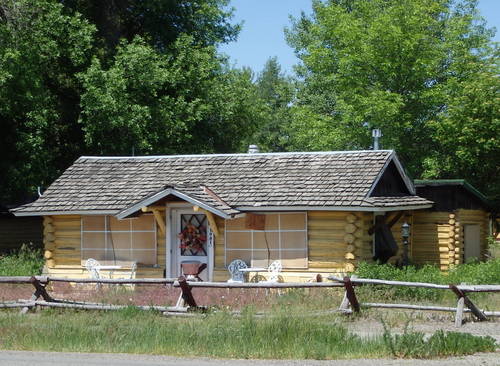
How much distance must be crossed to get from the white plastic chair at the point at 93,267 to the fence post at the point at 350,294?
29.2ft

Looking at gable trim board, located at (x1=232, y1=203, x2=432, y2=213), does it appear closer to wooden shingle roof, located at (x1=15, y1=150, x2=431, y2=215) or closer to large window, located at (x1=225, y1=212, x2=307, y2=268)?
wooden shingle roof, located at (x1=15, y1=150, x2=431, y2=215)

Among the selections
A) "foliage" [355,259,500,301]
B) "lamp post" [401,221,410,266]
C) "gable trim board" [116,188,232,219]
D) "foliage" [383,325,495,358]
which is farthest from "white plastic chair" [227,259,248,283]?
"foliage" [383,325,495,358]

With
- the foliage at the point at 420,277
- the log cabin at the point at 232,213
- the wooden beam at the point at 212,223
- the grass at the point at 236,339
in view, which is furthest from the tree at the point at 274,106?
the grass at the point at 236,339

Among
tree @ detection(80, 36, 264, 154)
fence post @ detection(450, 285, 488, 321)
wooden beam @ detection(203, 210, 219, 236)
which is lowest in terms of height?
fence post @ detection(450, 285, 488, 321)

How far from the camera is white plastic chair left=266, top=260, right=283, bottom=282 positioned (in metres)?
21.5

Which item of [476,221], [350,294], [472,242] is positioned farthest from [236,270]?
[476,221]

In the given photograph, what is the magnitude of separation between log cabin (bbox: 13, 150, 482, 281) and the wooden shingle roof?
1.3 inches

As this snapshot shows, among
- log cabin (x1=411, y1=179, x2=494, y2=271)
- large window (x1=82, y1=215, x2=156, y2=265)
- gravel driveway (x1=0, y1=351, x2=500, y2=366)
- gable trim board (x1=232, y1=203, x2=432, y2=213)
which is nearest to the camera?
gravel driveway (x1=0, y1=351, x2=500, y2=366)

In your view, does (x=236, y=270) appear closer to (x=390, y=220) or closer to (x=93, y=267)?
(x=93, y=267)

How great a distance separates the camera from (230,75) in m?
37.6

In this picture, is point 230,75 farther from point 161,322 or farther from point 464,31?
point 161,322

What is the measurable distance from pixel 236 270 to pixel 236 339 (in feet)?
29.0

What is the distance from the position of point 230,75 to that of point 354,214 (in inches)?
695

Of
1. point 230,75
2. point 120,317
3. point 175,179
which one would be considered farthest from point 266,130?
point 120,317
